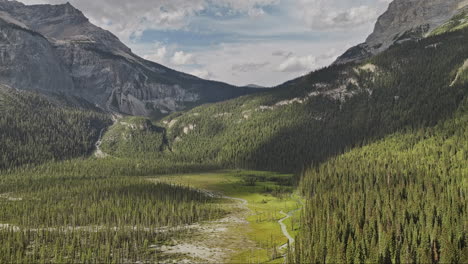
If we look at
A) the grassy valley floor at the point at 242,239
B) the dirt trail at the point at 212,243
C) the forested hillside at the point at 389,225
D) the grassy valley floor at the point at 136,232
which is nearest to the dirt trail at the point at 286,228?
the grassy valley floor at the point at 242,239

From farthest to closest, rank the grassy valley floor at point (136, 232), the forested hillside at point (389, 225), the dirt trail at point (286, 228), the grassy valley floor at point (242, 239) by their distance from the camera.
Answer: the dirt trail at point (286, 228)
the grassy valley floor at point (242, 239)
the grassy valley floor at point (136, 232)
the forested hillside at point (389, 225)

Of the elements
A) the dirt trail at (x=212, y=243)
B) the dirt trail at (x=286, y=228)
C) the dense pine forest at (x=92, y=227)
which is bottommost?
the dirt trail at (x=212, y=243)

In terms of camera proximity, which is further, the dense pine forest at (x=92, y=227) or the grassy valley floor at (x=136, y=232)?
the grassy valley floor at (x=136, y=232)

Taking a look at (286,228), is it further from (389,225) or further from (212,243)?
(389,225)

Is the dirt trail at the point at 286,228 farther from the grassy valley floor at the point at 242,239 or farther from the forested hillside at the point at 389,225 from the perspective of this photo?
the forested hillside at the point at 389,225

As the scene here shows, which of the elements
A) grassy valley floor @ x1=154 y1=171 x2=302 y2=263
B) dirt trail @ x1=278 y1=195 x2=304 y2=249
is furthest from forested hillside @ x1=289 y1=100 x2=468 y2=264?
grassy valley floor @ x1=154 y1=171 x2=302 y2=263

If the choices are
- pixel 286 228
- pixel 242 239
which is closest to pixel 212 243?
pixel 242 239

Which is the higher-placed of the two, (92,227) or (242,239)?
(92,227)

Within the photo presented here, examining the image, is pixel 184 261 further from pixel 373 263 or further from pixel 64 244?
pixel 373 263

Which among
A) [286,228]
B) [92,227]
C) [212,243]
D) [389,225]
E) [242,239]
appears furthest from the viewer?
[286,228]

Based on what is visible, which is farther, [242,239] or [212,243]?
[242,239]

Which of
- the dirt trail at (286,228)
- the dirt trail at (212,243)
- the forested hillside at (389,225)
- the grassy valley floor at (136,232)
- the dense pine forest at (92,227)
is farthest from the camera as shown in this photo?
the dirt trail at (286,228)
